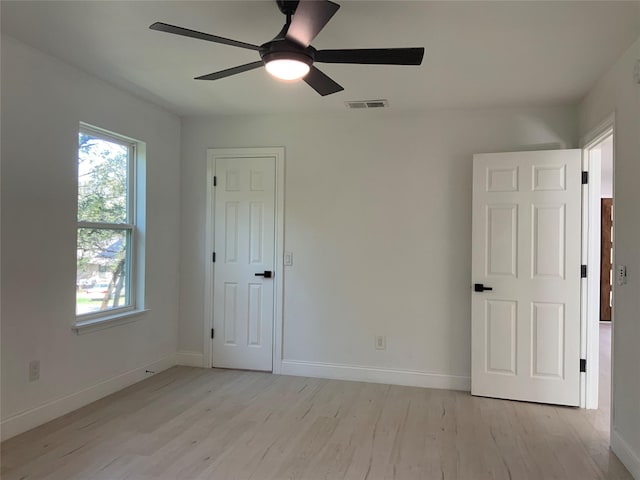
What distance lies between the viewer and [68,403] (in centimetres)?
321

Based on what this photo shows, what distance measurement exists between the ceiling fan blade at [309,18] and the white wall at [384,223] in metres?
2.13

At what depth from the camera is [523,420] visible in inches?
128

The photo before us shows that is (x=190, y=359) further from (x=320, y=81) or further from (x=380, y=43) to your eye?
(x=380, y=43)

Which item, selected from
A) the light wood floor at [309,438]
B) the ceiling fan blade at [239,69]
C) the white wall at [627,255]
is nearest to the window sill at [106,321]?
the light wood floor at [309,438]

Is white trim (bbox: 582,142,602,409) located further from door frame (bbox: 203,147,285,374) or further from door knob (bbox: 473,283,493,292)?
door frame (bbox: 203,147,285,374)

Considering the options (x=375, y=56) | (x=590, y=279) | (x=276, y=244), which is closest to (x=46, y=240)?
(x=276, y=244)

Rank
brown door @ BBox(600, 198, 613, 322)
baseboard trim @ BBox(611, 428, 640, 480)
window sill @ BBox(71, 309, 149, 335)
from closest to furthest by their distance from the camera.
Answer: baseboard trim @ BBox(611, 428, 640, 480)
window sill @ BBox(71, 309, 149, 335)
brown door @ BBox(600, 198, 613, 322)

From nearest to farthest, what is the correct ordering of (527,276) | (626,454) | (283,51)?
1. (283,51)
2. (626,454)
3. (527,276)

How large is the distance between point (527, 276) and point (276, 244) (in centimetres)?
223

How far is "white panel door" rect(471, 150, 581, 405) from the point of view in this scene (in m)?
3.52

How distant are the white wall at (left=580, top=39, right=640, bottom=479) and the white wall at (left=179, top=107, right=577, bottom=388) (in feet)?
3.39

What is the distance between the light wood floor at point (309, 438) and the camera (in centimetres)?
248

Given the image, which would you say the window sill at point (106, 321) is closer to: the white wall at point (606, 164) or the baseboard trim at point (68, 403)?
the baseboard trim at point (68, 403)

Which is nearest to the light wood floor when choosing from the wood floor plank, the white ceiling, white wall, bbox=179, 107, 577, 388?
the wood floor plank
